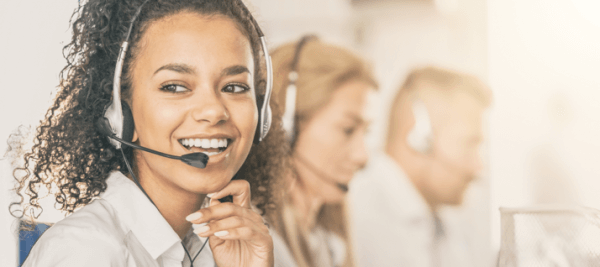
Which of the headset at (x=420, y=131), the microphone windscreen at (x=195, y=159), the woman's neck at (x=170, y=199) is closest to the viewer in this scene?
the microphone windscreen at (x=195, y=159)

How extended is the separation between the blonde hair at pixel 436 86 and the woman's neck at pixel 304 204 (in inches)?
11.0

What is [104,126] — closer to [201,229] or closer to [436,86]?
[201,229]

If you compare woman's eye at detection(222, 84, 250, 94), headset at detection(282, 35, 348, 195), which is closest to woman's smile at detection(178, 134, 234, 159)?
woman's eye at detection(222, 84, 250, 94)

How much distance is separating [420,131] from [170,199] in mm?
667


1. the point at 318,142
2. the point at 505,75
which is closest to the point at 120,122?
the point at 318,142

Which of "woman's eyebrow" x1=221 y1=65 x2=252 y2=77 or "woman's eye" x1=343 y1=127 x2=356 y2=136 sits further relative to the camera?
"woman's eye" x1=343 y1=127 x2=356 y2=136

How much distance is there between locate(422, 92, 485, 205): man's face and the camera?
1199 millimetres

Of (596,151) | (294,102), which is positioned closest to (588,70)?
(596,151)

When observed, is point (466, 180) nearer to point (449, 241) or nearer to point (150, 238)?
point (449, 241)

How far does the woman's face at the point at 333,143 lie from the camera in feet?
4.17

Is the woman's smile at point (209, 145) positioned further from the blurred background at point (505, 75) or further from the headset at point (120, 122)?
the blurred background at point (505, 75)

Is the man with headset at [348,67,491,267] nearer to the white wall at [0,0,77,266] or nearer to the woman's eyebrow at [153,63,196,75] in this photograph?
the woman's eyebrow at [153,63,196,75]

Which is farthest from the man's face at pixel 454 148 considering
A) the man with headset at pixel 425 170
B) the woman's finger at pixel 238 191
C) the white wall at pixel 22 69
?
the white wall at pixel 22 69

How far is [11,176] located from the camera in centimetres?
112
